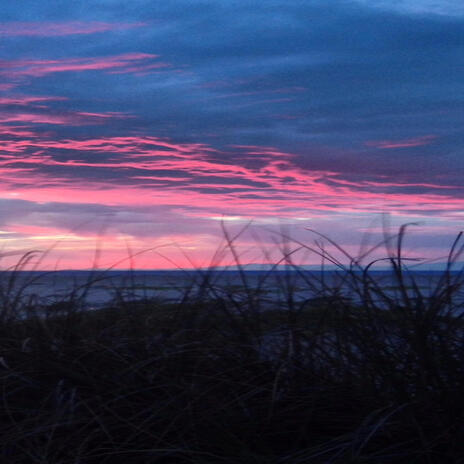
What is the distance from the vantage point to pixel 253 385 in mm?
2508

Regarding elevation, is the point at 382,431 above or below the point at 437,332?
below

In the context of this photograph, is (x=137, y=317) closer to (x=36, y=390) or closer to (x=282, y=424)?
(x=36, y=390)

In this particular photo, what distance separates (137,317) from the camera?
321 centimetres

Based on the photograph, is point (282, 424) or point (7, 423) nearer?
point (282, 424)

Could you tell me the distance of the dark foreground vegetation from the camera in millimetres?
2285

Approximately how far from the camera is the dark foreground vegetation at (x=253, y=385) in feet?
7.50

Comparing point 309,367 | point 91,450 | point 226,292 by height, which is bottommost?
point 91,450

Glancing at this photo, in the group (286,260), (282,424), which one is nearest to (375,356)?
(282,424)

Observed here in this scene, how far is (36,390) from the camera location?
2.71m

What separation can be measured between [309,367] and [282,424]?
0.32 metres

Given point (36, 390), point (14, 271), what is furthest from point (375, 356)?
point (14, 271)

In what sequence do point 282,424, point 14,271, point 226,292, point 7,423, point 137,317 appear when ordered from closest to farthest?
point 282,424
point 7,423
point 226,292
point 137,317
point 14,271

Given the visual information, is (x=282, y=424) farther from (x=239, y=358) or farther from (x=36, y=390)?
(x=36, y=390)

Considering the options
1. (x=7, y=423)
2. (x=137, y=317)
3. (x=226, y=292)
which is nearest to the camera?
(x=7, y=423)
